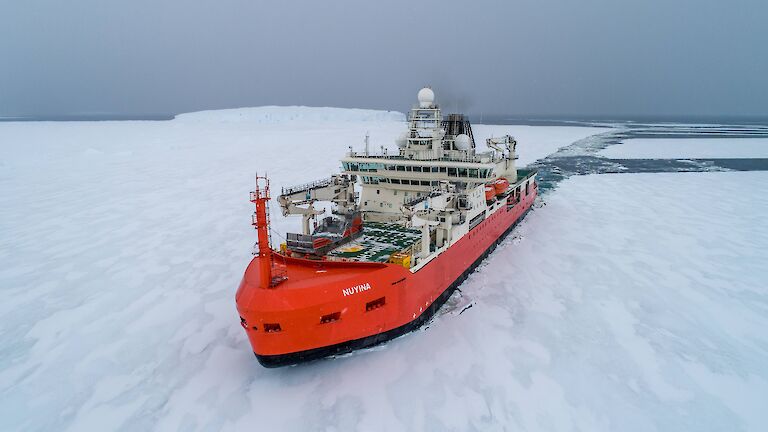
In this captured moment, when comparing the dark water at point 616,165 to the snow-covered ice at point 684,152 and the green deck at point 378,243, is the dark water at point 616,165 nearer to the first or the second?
the snow-covered ice at point 684,152

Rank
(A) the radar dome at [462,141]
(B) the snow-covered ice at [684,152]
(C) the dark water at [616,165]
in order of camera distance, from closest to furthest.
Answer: (A) the radar dome at [462,141] < (C) the dark water at [616,165] < (B) the snow-covered ice at [684,152]

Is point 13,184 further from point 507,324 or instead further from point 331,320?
point 507,324

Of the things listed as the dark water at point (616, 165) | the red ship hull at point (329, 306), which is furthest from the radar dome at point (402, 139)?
the dark water at point (616, 165)

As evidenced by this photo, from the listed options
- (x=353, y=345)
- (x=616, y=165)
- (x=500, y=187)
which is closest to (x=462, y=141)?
(x=500, y=187)

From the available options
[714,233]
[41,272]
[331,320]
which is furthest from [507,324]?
[41,272]

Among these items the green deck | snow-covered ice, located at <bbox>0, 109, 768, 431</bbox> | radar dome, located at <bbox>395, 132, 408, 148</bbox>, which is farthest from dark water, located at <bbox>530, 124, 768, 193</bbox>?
the green deck
